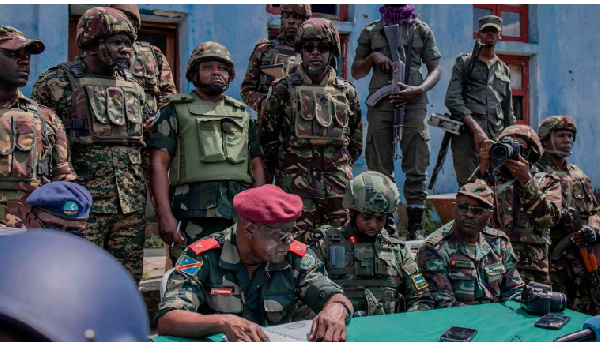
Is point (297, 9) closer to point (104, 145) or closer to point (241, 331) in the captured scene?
point (104, 145)

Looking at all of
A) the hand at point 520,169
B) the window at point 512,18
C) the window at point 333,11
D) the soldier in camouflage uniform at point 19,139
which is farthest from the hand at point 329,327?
the window at point 512,18

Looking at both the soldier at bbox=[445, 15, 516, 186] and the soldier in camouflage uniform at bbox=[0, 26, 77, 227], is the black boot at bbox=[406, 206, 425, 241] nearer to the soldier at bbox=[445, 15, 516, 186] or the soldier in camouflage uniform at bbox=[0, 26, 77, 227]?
the soldier at bbox=[445, 15, 516, 186]

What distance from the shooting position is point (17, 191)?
328 centimetres

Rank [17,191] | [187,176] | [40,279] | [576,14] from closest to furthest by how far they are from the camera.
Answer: [40,279] < [17,191] < [187,176] < [576,14]

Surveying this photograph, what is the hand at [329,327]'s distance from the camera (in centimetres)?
251

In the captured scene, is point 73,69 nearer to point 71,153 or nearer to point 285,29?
point 71,153

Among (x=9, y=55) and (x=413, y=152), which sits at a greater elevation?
(x=9, y=55)

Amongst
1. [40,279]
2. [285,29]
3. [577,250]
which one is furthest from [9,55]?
[577,250]

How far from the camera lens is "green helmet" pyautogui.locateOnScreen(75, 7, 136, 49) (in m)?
3.72

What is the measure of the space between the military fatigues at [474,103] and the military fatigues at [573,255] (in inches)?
24.0

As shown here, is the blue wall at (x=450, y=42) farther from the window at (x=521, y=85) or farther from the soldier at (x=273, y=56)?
the soldier at (x=273, y=56)

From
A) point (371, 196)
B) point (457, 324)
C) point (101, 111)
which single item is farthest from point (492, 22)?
point (101, 111)

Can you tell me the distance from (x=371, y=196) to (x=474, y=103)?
8.55ft

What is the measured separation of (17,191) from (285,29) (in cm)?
262
